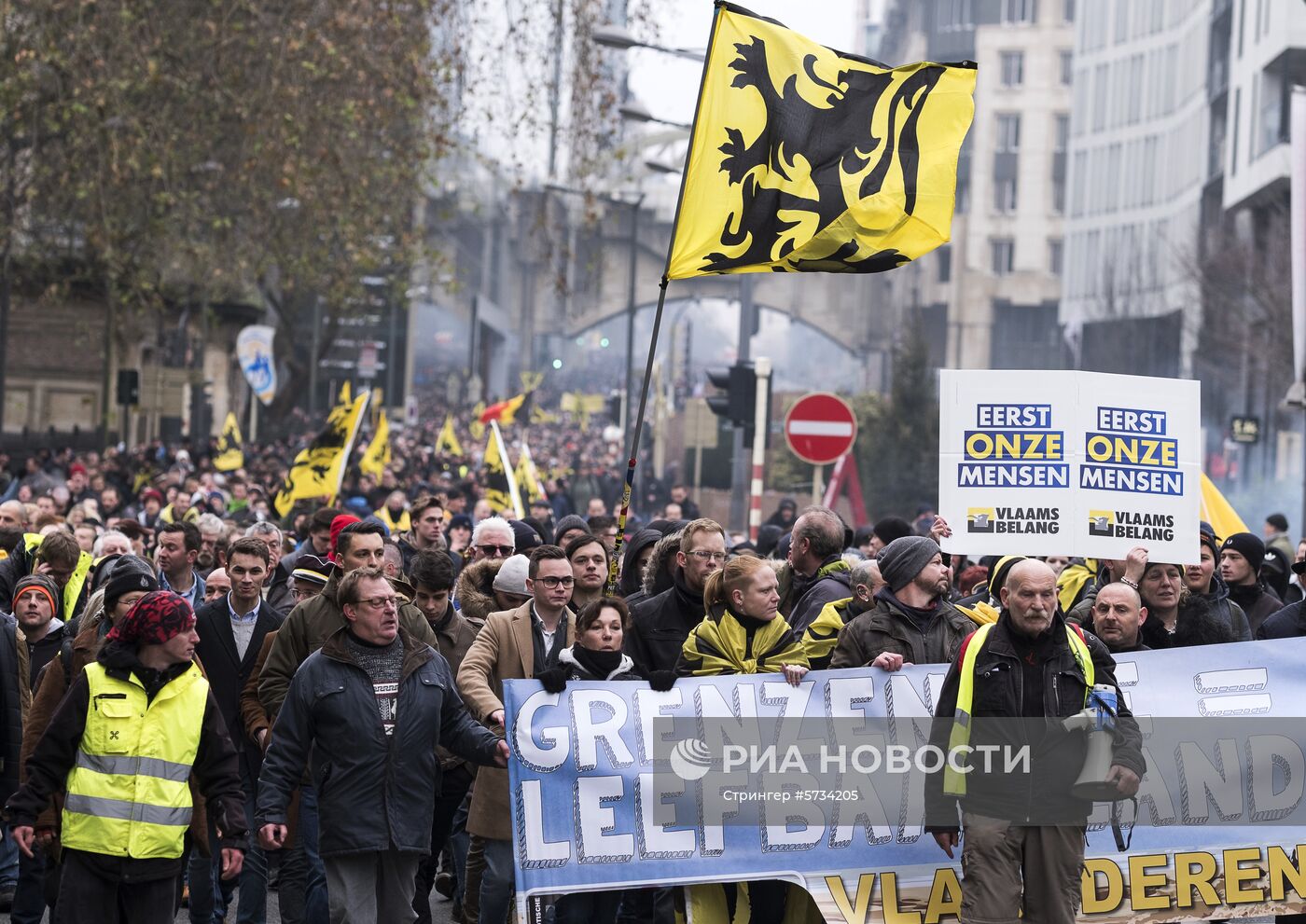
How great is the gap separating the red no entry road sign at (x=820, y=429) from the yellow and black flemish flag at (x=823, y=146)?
6833 millimetres

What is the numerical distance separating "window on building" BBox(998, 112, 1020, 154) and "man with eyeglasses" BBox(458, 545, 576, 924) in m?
84.5

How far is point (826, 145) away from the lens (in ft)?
29.5

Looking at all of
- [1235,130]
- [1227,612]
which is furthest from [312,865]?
[1235,130]

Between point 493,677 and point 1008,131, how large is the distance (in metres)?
85.4

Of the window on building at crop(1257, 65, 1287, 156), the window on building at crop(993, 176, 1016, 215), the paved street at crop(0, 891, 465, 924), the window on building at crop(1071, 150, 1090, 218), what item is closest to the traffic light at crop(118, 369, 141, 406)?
the paved street at crop(0, 891, 465, 924)

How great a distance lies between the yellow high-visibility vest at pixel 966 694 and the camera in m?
6.76

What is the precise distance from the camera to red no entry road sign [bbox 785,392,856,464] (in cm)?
1588

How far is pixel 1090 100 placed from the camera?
255 ft

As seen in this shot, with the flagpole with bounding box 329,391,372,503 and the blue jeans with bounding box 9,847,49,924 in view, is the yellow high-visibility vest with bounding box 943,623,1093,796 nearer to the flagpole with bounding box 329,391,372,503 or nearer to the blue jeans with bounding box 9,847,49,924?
the blue jeans with bounding box 9,847,49,924

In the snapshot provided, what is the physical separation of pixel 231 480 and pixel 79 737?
67.2ft

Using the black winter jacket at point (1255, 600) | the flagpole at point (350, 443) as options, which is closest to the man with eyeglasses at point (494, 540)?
the black winter jacket at point (1255, 600)

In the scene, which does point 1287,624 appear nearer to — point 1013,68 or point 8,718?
point 8,718

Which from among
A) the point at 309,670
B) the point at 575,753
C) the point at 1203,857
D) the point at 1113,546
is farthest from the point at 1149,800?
the point at 309,670

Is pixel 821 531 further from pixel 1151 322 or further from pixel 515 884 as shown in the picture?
pixel 1151 322
